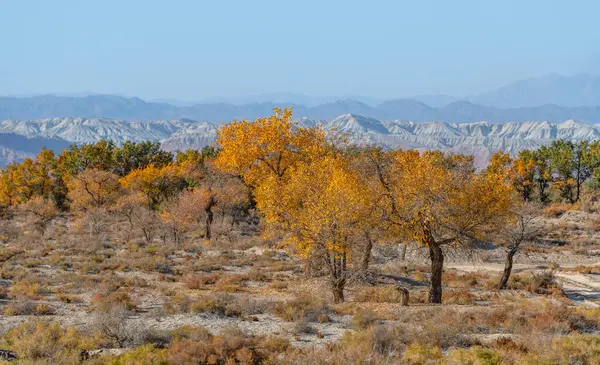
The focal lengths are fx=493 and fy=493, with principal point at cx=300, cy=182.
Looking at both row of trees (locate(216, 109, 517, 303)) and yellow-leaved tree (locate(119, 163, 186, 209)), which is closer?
row of trees (locate(216, 109, 517, 303))

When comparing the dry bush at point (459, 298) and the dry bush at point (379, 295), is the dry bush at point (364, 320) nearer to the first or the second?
the dry bush at point (379, 295)

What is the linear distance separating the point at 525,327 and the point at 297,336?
8442 mm

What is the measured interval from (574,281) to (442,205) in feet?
62.7

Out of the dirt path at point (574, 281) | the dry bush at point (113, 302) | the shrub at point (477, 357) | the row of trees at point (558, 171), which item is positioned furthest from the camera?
the row of trees at point (558, 171)

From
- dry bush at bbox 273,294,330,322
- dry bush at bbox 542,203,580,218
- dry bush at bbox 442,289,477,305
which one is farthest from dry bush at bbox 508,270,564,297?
dry bush at bbox 542,203,580,218

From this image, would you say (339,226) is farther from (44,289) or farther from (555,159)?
(555,159)

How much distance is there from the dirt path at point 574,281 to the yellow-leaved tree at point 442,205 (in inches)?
369

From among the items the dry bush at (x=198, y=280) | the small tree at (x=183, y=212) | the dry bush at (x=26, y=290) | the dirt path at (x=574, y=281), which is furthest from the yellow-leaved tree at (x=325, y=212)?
the small tree at (x=183, y=212)

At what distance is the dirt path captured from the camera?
3079 centimetres

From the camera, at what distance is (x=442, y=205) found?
23812 mm

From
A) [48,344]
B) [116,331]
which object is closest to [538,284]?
[116,331]

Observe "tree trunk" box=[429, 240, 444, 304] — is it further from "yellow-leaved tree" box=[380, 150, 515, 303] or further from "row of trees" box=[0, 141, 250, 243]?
"row of trees" box=[0, 141, 250, 243]

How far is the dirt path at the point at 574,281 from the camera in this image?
3079cm

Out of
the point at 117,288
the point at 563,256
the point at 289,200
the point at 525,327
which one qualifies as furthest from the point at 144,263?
the point at 563,256
